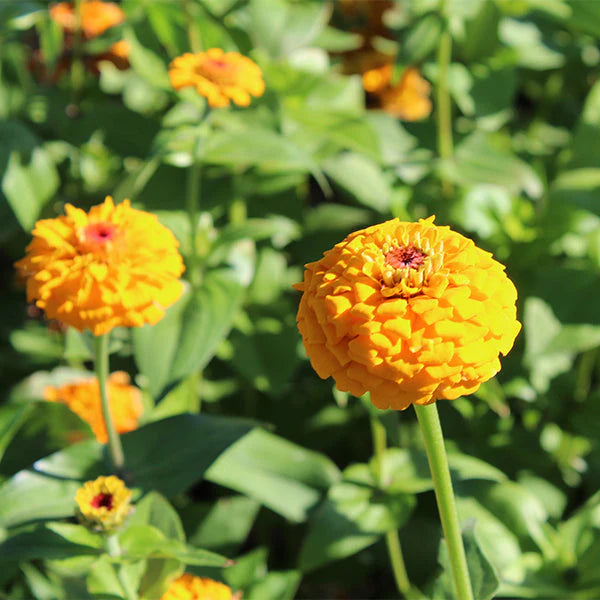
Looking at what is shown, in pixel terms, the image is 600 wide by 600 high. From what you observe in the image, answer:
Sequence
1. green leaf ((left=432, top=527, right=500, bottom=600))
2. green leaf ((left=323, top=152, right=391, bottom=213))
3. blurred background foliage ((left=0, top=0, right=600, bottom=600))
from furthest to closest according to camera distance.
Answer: green leaf ((left=323, top=152, right=391, bottom=213)), blurred background foliage ((left=0, top=0, right=600, bottom=600)), green leaf ((left=432, top=527, right=500, bottom=600))

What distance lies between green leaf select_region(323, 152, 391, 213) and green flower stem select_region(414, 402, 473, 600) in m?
0.71

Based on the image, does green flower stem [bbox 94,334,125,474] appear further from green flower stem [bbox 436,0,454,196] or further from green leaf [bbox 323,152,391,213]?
green flower stem [bbox 436,0,454,196]

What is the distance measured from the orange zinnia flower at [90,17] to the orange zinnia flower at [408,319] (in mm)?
1191

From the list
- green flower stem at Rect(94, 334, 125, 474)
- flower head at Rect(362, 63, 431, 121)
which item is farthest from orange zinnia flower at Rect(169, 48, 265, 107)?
flower head at Rect(362, 63, 431, 121)

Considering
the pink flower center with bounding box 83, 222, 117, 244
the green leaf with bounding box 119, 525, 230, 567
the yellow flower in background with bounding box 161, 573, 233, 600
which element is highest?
the pink flower center with bounding box 83, 222, 117, 244

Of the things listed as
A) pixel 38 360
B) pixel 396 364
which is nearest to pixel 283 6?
pixel 38 360

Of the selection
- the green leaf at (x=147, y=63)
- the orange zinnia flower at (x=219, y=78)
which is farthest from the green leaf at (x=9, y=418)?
the green leaf at (x=147, y=63)

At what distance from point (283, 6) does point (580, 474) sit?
3.24 ft

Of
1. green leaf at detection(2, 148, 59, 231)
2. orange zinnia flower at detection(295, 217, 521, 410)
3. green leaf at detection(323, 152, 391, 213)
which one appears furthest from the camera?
green leaf at detection(323, 152, 391, 213)

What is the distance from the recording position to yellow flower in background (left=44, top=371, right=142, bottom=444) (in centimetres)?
118

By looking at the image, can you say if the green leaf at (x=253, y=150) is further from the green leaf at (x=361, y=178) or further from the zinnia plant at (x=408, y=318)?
the zinnia plant at (x=408, y=318)

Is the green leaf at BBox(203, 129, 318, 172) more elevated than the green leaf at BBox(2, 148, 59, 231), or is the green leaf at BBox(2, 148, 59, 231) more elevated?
the green leaf at BBox(203, 129, 318, 172)

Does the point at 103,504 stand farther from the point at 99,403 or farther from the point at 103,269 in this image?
the point at 99,403

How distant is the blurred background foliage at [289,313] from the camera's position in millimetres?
1051
